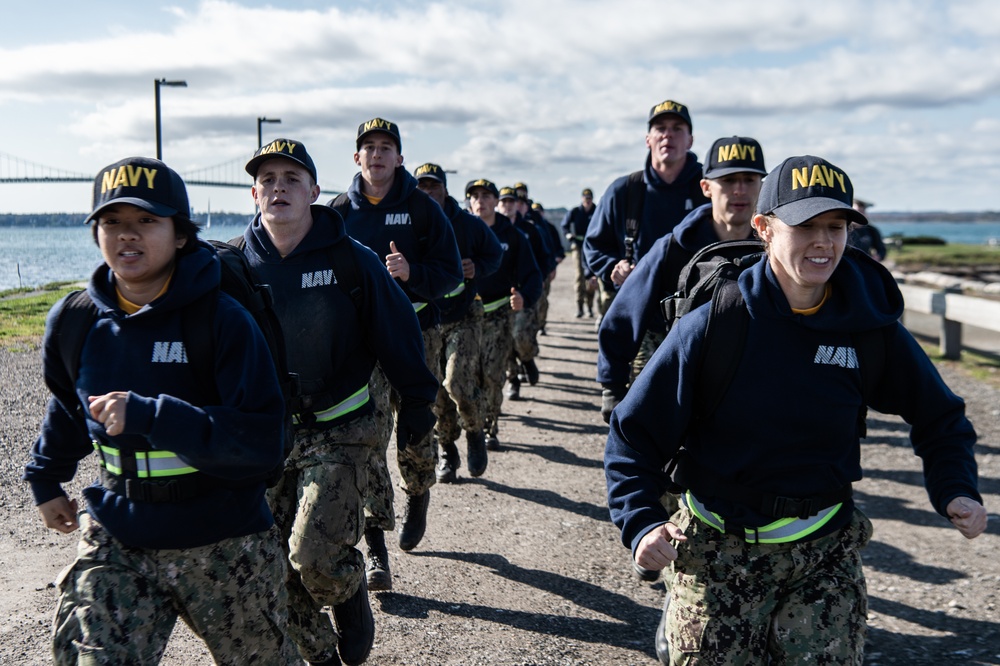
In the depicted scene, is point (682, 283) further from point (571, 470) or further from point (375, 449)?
point (571, 470)

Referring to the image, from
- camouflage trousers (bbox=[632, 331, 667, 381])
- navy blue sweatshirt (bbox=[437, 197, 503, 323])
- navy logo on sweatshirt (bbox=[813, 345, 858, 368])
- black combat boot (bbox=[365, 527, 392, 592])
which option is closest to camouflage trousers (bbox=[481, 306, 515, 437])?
navy blue sweatshirt (bbox=[437, 197, 503, 323])

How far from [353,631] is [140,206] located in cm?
224

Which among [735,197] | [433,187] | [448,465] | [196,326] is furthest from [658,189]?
[196,326]

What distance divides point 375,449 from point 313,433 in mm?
346

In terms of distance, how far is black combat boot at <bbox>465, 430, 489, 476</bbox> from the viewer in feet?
26.0

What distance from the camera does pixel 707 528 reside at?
3.20 metres

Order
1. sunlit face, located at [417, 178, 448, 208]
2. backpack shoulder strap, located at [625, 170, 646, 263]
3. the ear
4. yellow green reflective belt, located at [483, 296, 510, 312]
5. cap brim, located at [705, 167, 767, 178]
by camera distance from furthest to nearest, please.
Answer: yellow green reflective belt, located at [483, 296, 510, 312]
sunlit face, located at [417, 178, 448, 208]
backpack shoulder strap, located at [625, 170, 646, 263]
cap brim, located at [705, 167, 767, 178]
the ear

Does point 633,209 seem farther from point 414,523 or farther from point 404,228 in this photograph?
point 414,523

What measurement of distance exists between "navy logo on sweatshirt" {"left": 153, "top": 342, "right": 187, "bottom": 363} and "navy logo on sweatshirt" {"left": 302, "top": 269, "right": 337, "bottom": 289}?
1.44 metres

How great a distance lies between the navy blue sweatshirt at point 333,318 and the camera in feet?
14.3

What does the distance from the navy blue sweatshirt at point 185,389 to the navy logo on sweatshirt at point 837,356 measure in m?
1.76

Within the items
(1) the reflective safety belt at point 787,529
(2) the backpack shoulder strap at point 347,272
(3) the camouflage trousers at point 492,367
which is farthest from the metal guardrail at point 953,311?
(1) the reflective safety belt at point 787,529

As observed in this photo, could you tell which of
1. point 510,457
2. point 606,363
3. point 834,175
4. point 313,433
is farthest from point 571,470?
point 834,175

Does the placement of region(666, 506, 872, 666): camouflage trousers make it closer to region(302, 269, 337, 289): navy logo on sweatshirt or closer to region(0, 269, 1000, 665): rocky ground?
region(0, 269, 1000, 665): rocky ground
